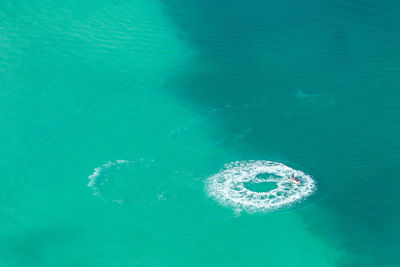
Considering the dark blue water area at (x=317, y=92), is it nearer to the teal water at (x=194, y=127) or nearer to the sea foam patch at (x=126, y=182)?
the teal water at (x=194, y=127)

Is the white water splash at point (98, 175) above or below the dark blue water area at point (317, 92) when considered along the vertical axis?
below

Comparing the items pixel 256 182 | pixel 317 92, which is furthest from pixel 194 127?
pixel 317 92

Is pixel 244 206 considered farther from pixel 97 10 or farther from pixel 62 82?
pixel 97 10

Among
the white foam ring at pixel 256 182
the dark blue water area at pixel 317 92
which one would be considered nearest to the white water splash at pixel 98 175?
the white foam ring at pixel 256 182

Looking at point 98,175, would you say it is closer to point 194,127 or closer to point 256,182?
point 194,127

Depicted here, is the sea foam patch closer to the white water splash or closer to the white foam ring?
the white water splash

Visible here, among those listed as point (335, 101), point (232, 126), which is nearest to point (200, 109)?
point (232, 126)
